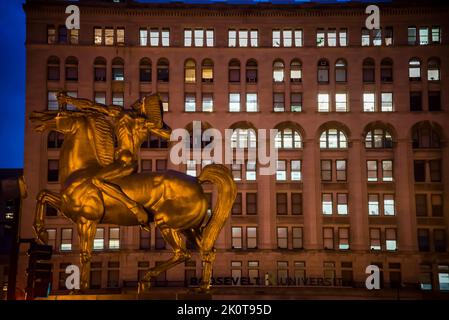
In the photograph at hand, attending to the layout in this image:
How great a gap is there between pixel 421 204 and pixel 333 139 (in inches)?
413

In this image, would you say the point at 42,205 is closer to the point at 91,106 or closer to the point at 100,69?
the point at 91,106

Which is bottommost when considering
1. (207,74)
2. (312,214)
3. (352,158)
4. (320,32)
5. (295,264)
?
(295,264)

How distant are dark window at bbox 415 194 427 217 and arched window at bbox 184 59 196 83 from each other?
24557 millimetres

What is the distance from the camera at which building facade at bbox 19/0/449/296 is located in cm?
5906

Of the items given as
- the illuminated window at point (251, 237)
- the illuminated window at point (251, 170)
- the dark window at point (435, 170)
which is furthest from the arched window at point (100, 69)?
the dark window at point (435, 170)

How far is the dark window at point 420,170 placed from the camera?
6138cm

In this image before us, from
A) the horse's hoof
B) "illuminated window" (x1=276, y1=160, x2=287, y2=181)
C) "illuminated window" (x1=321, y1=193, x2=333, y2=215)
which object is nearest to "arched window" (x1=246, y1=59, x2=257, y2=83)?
"illuminated window" (x1=276, y1=160, x2=287, y2=181)

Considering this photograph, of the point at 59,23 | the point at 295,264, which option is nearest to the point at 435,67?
the point at 295,264

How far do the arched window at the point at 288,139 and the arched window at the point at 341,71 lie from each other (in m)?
6.86

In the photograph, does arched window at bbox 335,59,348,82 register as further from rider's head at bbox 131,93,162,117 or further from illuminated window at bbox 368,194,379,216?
rider's head at bbox 131,93,162,117

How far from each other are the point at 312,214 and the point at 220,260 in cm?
969

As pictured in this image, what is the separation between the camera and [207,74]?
6225 cm

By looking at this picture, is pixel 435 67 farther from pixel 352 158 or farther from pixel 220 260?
pixel 220 260

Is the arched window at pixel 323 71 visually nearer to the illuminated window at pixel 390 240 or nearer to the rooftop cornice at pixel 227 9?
the rooftop cornice at pixel 227 9
